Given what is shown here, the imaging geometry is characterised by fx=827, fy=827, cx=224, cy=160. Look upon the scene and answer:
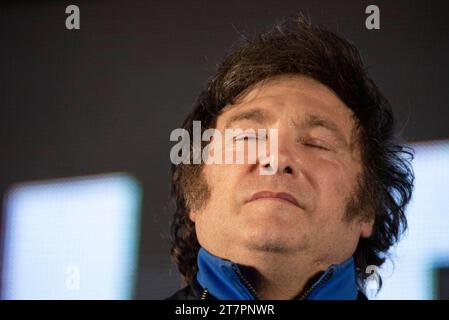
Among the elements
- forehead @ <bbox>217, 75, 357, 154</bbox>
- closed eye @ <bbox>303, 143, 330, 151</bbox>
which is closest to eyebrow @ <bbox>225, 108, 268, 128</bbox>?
forehead @ <bbox>217, 75, 357, 154</bbox>

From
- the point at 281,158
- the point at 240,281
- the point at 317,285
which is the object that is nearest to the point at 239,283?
the point at 240,281

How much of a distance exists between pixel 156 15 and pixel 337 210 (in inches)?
26.8

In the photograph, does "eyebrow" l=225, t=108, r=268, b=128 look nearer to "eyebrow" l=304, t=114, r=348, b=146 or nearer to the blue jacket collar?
"eyebrow" l=304, t=114, r=348, b=146

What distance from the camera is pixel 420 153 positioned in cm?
196

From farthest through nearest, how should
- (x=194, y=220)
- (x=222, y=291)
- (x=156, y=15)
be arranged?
(x=156, y=15) < (x=194, y=220) < (x=222, y=291)

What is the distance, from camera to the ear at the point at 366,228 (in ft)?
6.29

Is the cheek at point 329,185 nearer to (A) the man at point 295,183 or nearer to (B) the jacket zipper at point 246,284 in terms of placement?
(A) the man at point 295,183

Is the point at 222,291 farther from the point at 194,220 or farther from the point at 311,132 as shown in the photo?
the point at 311,132

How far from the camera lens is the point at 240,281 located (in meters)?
1.77

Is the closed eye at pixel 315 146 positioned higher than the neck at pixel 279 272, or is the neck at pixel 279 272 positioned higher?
the closed eye at pixel 315 146

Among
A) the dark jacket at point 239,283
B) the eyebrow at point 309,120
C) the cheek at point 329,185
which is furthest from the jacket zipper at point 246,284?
the eyebrow at point 309,120

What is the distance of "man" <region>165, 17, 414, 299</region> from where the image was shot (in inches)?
70.7

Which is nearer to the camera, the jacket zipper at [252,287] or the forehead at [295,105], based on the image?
the jacket zipper at [252,287]
